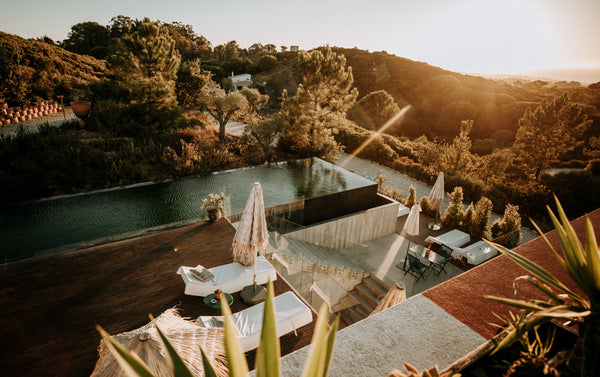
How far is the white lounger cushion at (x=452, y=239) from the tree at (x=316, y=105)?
808 cm

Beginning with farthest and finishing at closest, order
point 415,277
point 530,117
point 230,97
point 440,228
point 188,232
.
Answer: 1. point 530,117
2. point 230,97
3. point 440,228
4. point 415,277
5. point 188,232

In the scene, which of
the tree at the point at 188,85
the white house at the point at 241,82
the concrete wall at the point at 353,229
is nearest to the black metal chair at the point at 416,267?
the concrete wall at the point at 353,229

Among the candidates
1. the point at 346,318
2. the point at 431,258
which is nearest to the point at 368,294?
the point at 346,318

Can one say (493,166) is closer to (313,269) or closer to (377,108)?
(313,269)

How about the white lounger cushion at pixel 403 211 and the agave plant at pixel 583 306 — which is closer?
the agave plant at pixel 583 306

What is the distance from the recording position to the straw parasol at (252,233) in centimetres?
562

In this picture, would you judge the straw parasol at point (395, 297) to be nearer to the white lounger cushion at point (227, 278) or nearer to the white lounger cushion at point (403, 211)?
the white lounger cushion at point (227, 278)

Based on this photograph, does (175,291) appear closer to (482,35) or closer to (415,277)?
(415,277)

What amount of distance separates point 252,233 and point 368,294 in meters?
5.03

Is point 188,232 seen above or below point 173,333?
below

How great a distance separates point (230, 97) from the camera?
600 inches

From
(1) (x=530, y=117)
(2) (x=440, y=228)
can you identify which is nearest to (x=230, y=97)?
(2) (x=440, y=228)

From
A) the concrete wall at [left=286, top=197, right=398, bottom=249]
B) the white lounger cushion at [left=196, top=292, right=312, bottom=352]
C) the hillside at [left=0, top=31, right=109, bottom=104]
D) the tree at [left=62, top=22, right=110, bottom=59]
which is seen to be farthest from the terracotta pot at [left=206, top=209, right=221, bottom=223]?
the tree at [left=62, top=22, right=110, bottom=59]

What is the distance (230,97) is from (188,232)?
997 cm
